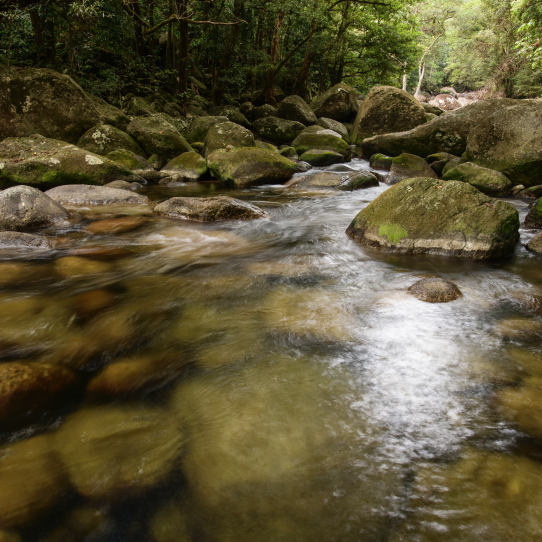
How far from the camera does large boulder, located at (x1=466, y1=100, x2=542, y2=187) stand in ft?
27.8

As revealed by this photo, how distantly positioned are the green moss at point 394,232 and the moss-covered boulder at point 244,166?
5.49 metres

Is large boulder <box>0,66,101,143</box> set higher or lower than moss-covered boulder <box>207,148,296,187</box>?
higher

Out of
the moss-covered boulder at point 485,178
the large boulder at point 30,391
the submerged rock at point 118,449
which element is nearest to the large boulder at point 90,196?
the large boulder at point 30,391

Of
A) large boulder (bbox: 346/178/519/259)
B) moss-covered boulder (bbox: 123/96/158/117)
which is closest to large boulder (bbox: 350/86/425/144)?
moss-covered boulder (bbox: 123/96/158/117)

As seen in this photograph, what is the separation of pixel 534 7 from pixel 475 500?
14.1 m

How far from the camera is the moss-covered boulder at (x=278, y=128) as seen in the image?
1638 centimetres

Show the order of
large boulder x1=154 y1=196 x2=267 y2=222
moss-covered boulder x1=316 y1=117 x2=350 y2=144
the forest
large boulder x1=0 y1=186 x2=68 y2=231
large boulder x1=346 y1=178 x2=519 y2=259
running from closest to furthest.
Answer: large boulder x1=346 y1=178 x2=519 y2=259 < large boulder x1=0 y1=186 x2=68 y2=231 < large boulder x1=154 y1=196 x2=267 y2=222 < the forest < moss-covered boulder x1=316 y1=117 x2=350 y2=144

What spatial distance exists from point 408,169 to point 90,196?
875cm

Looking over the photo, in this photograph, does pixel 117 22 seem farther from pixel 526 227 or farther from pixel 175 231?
pixel 526 227

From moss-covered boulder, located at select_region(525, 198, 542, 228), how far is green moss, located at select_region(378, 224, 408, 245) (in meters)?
2.95

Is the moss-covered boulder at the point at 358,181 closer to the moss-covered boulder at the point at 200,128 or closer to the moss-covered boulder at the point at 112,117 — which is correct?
the moss-covered boulder at the point at 200,128

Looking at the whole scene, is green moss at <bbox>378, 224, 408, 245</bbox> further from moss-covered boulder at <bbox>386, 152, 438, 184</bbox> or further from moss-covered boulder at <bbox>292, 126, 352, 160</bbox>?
moss-covered boulder at <bbox>292, 126, 352, 160</bbox>

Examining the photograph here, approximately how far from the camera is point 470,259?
4.76 meters

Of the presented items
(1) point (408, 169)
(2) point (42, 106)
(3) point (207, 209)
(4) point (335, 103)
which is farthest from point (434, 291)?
(4) point (335, 103)
